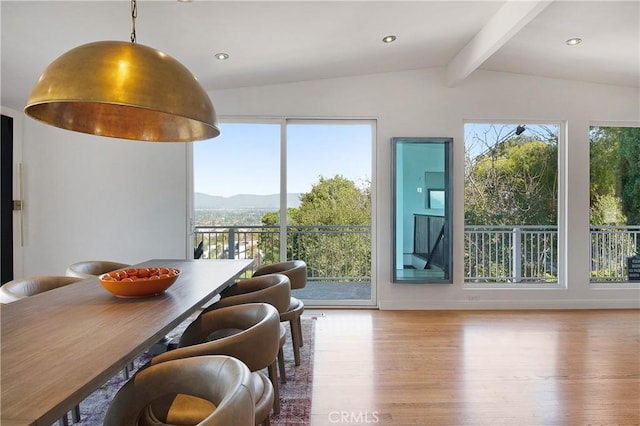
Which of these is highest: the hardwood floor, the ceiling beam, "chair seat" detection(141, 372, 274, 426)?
the ceiling beam

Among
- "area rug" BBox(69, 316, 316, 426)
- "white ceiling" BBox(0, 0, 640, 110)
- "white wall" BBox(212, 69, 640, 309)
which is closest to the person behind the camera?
"area rug" BBox(69, 316, 316, 426)

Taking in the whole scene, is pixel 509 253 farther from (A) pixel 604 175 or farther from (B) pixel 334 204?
(B) pixel 334 204

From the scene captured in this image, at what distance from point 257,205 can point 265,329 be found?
3.06m

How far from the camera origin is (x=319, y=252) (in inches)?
189

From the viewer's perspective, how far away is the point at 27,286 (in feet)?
7.09

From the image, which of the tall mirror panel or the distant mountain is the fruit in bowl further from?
the tall mirror panel

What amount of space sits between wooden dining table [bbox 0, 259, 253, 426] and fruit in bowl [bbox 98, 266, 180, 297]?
0.04 meters

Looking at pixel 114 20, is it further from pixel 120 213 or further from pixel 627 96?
pixel 627 96

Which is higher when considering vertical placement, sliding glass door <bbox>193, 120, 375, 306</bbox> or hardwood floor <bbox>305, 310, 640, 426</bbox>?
sliding glass door <bbox>193, 120, 375, 306</bbox>

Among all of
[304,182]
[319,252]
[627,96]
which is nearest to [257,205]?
[304,182]

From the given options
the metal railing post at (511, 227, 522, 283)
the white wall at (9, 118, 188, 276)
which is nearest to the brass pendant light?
the white wall at (9, 118, 188, 276)

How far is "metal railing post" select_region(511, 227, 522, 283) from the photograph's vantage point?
14.9 feet

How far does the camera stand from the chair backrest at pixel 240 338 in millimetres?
1237

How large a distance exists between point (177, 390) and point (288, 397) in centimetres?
Result: 130
